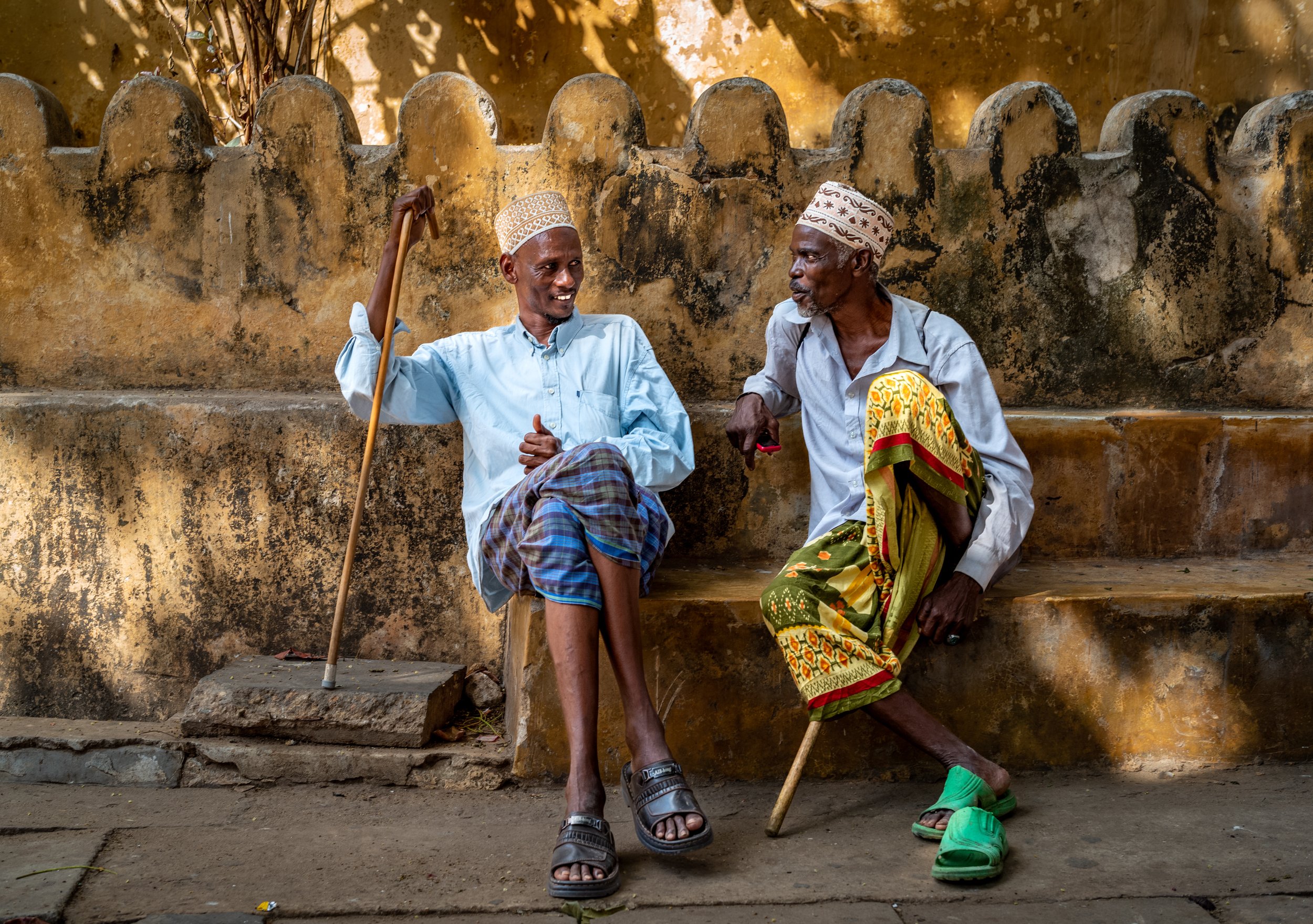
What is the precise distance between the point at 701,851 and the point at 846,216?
66.1 inches

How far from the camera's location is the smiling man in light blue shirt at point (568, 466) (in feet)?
7.99

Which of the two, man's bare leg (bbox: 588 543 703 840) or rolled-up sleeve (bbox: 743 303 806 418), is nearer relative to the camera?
man's bare leg (bbox: 588 543 703 840)

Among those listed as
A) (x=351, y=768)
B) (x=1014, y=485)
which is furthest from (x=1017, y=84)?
(x=351, y=768)

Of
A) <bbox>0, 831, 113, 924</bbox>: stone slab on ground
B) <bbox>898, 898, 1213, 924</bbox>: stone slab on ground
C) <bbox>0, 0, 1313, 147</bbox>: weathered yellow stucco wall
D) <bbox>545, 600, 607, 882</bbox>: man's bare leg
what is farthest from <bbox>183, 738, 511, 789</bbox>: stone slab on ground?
<bbox>0, 0, 1313, 147</bbox>: weathered yellow stucco wall

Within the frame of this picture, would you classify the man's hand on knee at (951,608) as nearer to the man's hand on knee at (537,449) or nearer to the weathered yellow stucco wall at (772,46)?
the man's hand on knee at (537,449)

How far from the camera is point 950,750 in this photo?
2682mm

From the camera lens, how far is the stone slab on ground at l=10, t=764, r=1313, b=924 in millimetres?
2305

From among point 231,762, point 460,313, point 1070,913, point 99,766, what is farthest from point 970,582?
point 99,766

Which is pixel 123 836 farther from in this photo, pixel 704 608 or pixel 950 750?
pixel 950 750

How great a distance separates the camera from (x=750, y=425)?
3018 mm

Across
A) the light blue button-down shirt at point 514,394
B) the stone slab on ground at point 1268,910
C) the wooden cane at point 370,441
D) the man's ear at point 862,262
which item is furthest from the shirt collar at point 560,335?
the stone slab on ground at point 1268,910

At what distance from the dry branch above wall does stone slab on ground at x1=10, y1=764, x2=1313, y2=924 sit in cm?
135

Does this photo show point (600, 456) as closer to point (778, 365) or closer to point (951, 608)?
point (778, 365)

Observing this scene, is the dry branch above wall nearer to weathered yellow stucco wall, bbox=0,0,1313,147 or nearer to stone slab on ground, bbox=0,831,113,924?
stone slab on ground, bbox=0,831,113,924
